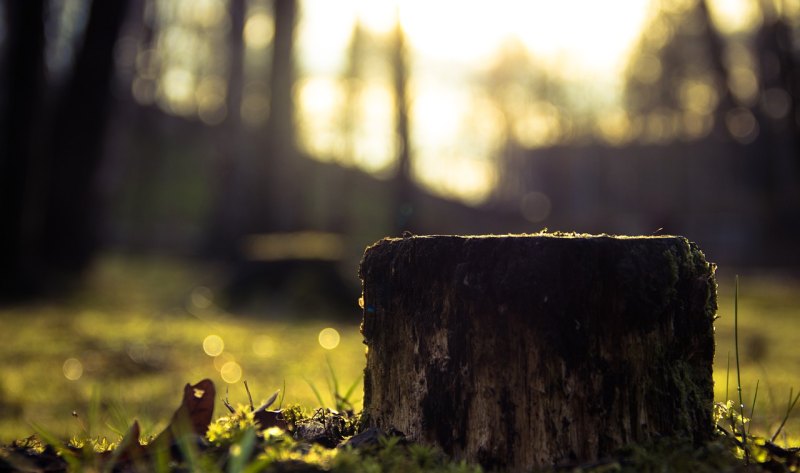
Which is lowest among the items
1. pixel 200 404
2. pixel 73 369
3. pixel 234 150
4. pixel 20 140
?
pixel 73 369

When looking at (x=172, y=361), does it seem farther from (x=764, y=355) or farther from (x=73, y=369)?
(x=764, y=355)

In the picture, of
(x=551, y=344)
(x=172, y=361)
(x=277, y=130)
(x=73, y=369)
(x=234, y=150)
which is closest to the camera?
(x=551, y=344)

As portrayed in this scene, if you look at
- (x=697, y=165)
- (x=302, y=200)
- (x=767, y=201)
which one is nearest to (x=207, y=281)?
(x=302, y=200)

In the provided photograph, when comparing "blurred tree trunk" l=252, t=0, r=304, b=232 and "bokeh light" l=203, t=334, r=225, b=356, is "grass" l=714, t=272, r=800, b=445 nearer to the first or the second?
"bokeh light" l=203, t=334, r=225, b=356

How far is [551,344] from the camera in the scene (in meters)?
1.90

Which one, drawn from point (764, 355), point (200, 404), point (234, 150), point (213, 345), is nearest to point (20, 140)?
point (213, 345)

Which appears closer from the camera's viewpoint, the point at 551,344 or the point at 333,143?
the point at 551,344

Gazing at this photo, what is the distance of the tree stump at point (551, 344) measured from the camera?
190 cm

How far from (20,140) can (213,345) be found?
6.04m

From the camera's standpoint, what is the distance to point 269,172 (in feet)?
60.3

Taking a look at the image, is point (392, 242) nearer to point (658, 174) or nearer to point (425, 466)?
point (425, 466)

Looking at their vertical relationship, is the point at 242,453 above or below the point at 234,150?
below

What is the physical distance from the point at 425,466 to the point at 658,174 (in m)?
48.6

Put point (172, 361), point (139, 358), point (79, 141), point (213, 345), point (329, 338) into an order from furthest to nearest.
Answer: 1. point (79, 141)
2. point (329, 338)
3. point (213, 345)
4. point (172, 361)
5. point (139, 358)
